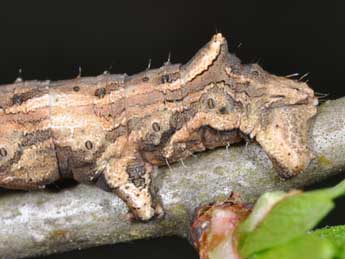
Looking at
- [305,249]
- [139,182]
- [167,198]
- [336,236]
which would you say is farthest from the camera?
[139,182]

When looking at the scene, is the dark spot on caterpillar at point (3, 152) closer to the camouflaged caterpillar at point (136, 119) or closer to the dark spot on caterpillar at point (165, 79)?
the camouflaged caterpillar at point (136, 119)

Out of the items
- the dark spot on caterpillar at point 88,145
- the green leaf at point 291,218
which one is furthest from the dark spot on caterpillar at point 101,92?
the green leaf at point 291,218

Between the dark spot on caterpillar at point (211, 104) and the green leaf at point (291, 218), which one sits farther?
the dark spot on caterpillar at point (211, 104)

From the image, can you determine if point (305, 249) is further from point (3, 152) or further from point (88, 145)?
point (3, 152)

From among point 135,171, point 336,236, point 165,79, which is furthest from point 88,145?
point 336,236

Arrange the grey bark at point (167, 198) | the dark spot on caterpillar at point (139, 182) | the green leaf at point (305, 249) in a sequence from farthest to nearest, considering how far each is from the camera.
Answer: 1. the dark spot on caterpillar at point (139, 182)
2. the grey bark at point (167, 198)
3. the green leaf at point (305, 249)

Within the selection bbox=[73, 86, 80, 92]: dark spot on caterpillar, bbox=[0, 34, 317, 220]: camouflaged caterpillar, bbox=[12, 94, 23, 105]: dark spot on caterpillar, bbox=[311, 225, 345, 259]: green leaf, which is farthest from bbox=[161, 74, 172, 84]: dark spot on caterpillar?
bbox=[311, 225, 345, 259]: green leaf
